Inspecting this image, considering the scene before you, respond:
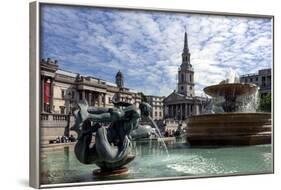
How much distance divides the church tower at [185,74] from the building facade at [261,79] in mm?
698

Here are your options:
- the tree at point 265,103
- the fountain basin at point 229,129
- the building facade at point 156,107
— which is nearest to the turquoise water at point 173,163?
the fountain basin at point 229,129

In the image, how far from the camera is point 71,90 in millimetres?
5809

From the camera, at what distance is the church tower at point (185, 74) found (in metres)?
6.34

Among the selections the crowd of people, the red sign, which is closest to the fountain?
the crowd of people

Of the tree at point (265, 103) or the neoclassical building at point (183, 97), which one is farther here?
the tree at point (265, 103)

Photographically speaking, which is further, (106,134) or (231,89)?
(231,89)

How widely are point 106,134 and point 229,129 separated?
1585mm

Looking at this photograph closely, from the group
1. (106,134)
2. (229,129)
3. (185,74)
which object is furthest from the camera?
(229,129)

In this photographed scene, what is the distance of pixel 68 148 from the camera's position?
580cm

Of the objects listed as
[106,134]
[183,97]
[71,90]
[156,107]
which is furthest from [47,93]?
[183,97]

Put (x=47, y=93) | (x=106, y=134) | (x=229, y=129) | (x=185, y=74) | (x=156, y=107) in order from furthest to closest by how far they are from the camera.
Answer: (x=229, y=129) < (x=185, y=74) < (x=156, y=107) < (x=106, y=134) < (x=47, y=93)

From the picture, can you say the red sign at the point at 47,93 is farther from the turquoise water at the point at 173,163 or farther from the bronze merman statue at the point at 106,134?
the turquoise water at the point at 173,163

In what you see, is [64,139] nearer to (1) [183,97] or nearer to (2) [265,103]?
(1) [183,97]
